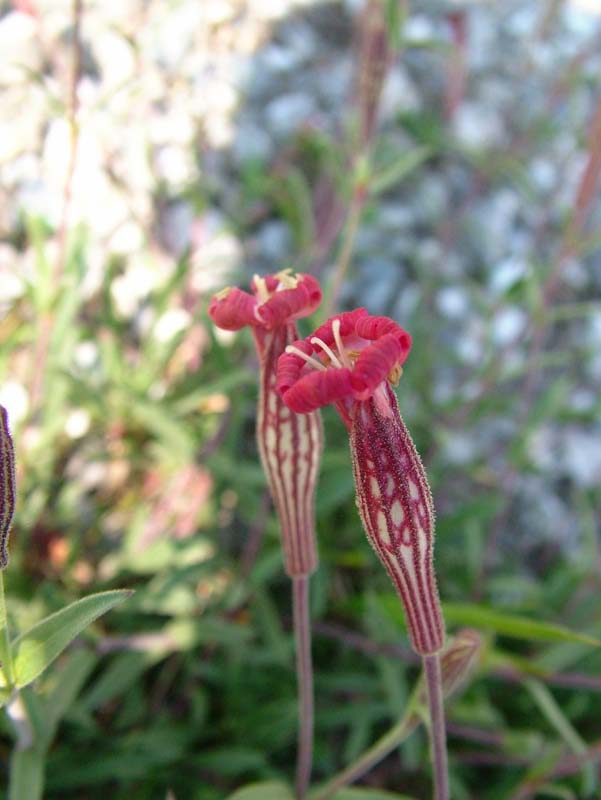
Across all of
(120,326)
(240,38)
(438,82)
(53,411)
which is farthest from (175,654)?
(438,82)

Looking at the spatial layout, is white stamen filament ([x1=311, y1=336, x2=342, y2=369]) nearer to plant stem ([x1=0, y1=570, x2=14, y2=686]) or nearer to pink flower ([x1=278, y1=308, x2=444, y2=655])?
pink flower ([x1=278, y1=308, x2=444, y2=655])

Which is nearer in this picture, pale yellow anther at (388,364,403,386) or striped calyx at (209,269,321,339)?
pale yellow anther at (388,364,403,386)

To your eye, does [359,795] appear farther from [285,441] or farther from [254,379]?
[254,379]

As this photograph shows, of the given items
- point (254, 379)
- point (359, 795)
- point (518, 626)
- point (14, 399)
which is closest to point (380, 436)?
point (518, 626)

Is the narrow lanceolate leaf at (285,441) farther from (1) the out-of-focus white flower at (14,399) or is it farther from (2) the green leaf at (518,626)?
(1) the out-of-focus white flower at (14,399)

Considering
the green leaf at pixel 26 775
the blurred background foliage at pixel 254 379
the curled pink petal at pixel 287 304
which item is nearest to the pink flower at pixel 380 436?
the curled pink petal at pixel 287 304

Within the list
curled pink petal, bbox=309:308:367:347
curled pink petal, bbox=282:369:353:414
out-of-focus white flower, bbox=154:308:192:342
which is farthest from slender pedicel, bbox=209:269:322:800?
out-of-focus white flower, bbox=154:308:192:342
